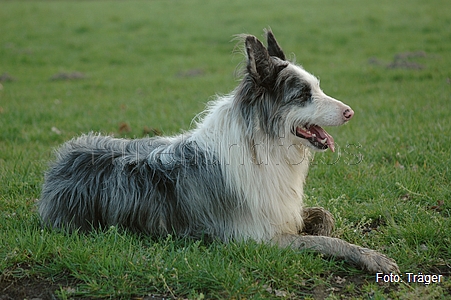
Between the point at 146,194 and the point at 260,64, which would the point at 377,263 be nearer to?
the point at 260,64

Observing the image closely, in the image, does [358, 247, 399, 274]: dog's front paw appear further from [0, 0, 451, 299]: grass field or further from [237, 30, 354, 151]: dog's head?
[237, 30, 354, 151]: dog's head

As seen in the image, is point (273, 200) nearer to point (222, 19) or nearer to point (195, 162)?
point (195, 162)

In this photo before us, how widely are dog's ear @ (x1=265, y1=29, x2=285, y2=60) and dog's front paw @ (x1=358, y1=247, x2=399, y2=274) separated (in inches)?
76.6

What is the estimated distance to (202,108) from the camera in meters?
10.7

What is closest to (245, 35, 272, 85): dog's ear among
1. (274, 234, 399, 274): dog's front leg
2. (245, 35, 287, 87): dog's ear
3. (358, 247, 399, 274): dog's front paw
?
(245, 35, 287, 87): dog's ear

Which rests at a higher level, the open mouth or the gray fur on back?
the open mouth

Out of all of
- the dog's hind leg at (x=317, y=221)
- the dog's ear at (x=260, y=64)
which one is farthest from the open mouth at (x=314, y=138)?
the dog's hind leg at (x=317, y=221)

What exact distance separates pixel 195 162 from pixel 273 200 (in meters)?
0.77

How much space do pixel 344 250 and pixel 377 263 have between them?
29cm

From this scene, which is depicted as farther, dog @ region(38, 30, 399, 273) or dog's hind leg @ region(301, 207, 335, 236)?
dog's hind leg @ region(301, 207, 335, 236)

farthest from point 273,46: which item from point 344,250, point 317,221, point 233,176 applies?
point 344,250

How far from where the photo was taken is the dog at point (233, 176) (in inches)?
181

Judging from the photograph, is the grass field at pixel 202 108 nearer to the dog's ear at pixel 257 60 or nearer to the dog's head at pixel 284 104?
the dog's head at pixel 284 104

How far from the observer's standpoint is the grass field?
425cm
